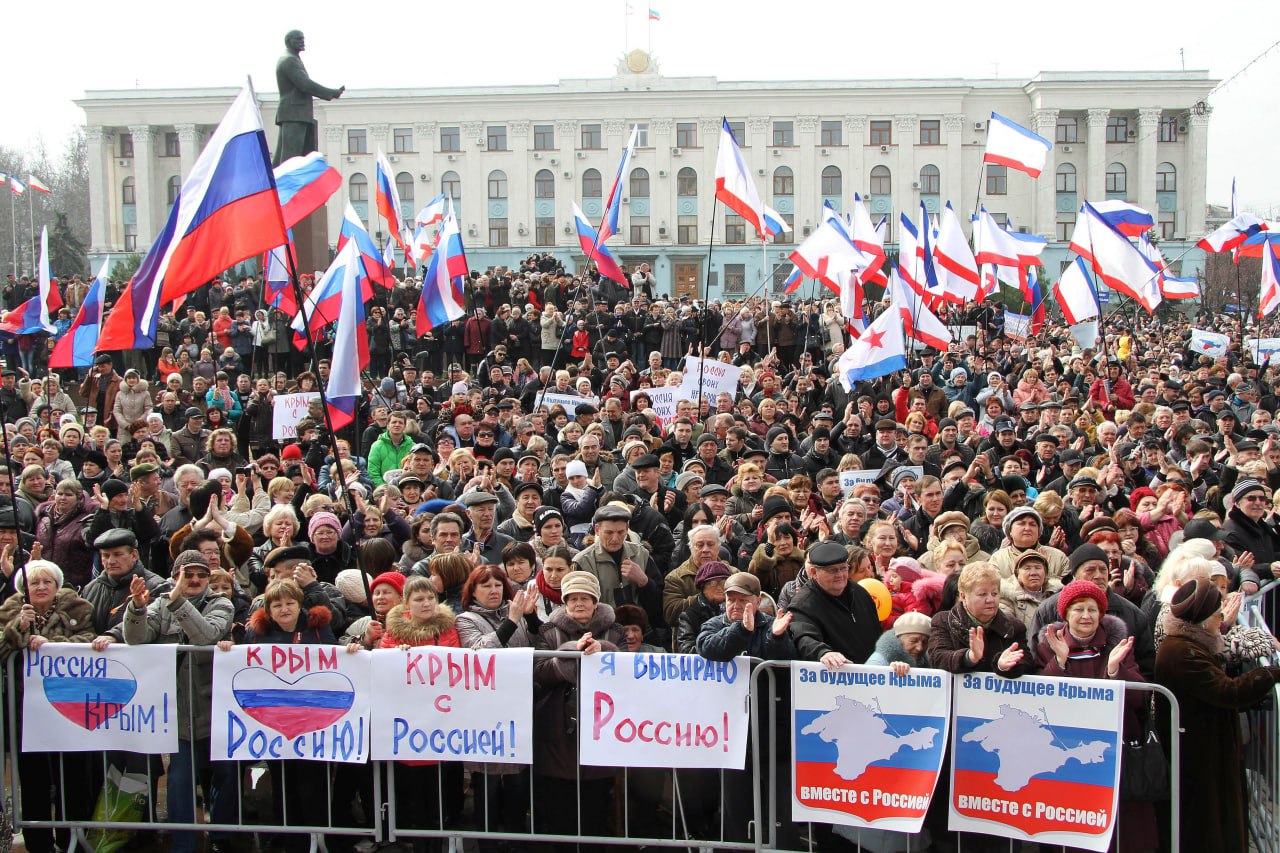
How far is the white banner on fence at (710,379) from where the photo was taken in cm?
1394

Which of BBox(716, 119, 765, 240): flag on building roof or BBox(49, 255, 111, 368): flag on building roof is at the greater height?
BBox(716, 119, 765, 240): flag on building roof

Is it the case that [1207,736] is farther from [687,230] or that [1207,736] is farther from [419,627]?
[687,230]

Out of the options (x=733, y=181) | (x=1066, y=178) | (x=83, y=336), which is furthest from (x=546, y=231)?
(x=83, y=336)

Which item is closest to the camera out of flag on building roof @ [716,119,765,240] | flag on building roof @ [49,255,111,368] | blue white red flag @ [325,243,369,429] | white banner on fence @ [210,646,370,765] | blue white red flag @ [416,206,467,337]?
white banner on fence @ [210,646,370,765]

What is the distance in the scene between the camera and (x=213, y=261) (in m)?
7.12

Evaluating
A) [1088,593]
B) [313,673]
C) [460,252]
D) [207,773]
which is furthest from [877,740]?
[460,252]

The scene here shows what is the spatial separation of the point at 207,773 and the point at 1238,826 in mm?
5043

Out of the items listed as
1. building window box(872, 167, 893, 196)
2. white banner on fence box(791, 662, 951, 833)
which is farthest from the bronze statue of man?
building window box(872, 167, 893, 196)

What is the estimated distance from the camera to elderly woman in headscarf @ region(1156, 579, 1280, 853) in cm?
545

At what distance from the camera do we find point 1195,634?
5.55m

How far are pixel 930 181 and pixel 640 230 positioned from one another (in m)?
16.7

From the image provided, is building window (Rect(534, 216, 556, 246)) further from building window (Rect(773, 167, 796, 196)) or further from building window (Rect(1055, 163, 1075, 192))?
building window (Rect(1055, 163, 1075, 192))

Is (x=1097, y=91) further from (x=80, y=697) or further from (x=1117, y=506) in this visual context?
(x=80, y=697)

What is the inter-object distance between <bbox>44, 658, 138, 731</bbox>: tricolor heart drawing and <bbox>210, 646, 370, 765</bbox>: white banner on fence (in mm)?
468
